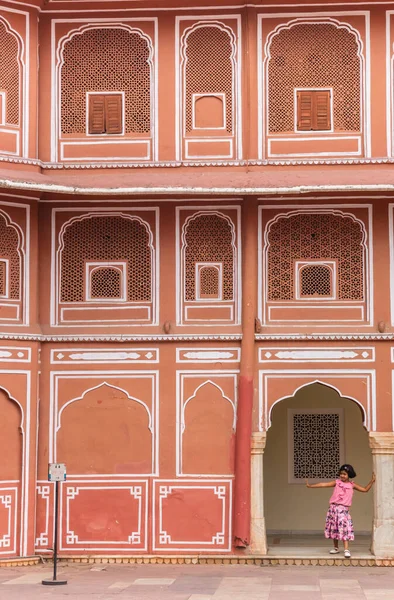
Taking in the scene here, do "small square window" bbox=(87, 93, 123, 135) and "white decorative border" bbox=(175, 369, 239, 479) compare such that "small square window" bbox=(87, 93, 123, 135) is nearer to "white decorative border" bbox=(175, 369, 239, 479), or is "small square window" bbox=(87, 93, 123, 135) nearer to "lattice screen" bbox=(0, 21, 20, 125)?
"lattice screen" bbox=(0, 21, 20, 125)

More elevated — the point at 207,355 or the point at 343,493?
the point at 207,355

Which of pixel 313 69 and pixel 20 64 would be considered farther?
pixel 313 69

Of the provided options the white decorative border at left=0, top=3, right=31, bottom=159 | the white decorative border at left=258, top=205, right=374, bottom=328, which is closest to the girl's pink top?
the white decorative border at left=258, top=205, right=374, bottom=328

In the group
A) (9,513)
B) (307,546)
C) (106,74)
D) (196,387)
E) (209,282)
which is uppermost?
(106,74)

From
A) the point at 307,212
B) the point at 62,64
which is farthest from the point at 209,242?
the point at 62,64

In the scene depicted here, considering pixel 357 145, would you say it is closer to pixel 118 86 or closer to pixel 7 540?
pixel 118 86

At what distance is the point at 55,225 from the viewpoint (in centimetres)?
1878

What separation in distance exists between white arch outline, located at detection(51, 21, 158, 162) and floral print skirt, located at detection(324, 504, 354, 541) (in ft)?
19.7

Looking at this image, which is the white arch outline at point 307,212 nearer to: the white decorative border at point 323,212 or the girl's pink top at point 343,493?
the white decorative border at point 323,212

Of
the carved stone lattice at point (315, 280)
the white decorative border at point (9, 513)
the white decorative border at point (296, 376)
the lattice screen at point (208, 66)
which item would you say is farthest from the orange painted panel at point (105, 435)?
the lattice screen at point (208, 66)

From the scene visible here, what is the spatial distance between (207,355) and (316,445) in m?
4.04

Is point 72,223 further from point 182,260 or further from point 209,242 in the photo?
point 209,242

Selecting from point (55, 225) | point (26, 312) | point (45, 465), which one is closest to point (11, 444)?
point (45, 465)

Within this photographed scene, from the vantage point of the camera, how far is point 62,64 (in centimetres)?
1906
